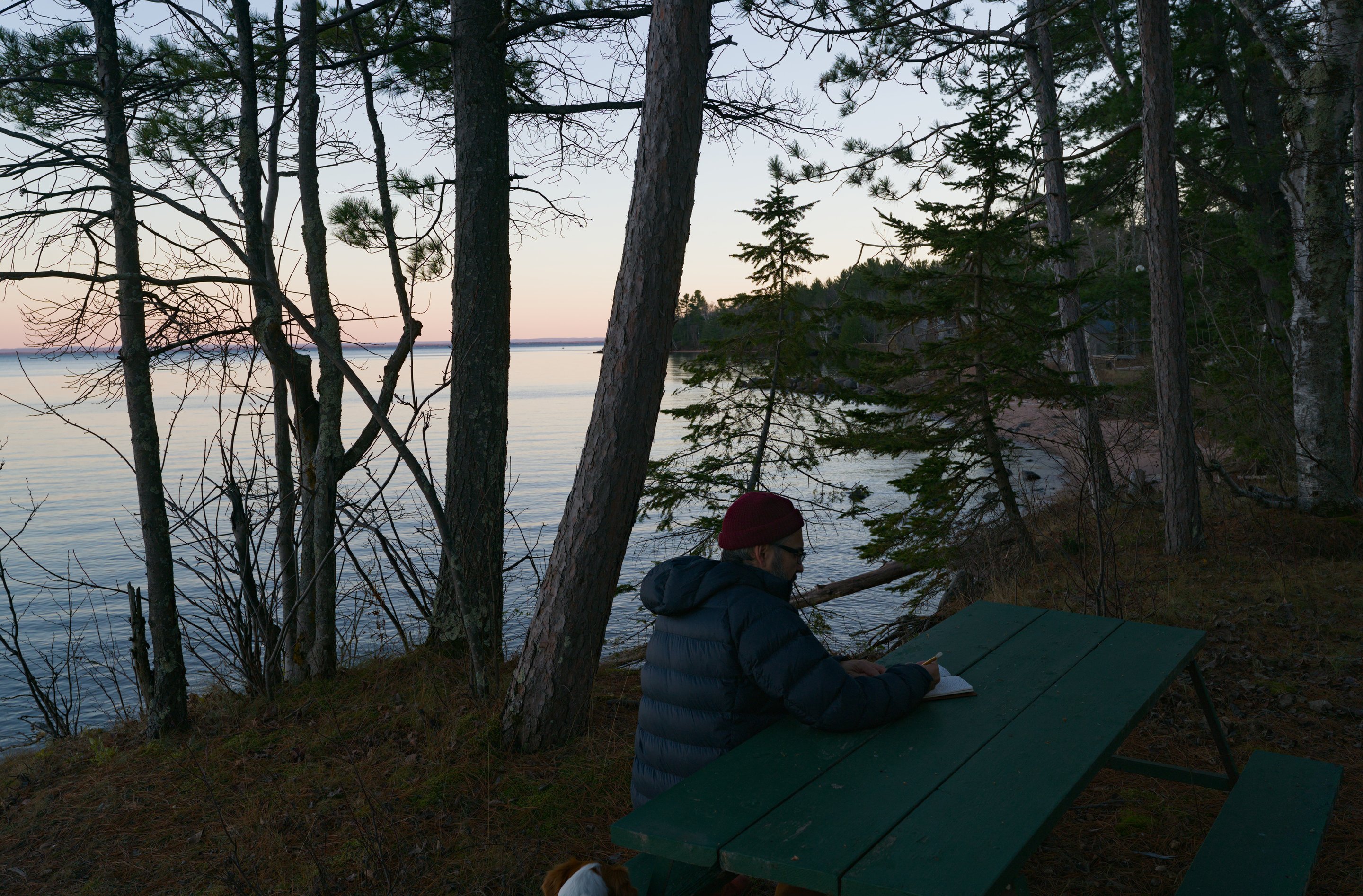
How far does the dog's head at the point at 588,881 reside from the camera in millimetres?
1906

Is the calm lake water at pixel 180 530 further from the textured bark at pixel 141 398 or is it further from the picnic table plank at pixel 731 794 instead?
the picnic table plank at pixel 731 794

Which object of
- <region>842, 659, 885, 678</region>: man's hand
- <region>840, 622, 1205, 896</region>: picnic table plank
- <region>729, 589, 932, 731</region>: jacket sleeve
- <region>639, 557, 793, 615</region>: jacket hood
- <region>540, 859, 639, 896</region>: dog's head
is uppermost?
<region>639, 557, 793, 615</region>: jacket hood

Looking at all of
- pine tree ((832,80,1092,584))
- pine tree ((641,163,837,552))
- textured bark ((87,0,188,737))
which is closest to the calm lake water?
textured bark ((87,0,188,737))

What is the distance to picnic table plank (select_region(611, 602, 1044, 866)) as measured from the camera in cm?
185

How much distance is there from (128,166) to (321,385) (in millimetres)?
1574

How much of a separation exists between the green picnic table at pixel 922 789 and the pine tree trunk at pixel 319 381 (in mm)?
3702

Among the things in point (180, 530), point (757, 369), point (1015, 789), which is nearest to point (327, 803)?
point (1015, 789)

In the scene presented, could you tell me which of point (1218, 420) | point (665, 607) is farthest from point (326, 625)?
point (1218, 420)

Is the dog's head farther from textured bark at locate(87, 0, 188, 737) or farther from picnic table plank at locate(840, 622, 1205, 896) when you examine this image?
textured bark at locate(87, 0, 188, 737)

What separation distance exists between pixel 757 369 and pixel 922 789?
9.40 meters

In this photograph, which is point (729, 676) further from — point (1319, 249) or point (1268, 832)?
point (1319, 249)

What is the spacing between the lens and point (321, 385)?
218 inches

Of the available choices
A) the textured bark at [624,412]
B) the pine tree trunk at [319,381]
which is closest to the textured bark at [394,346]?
the pine tree trunk at [319,381]

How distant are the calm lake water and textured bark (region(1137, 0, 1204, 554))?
3.66 m
